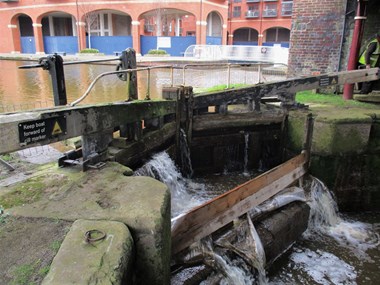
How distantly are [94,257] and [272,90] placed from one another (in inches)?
226

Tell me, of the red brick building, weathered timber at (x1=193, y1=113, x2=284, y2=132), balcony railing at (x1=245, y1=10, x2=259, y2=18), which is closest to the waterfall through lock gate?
weathered timber at (x1=193, y1=113, x2=284, y2=132)

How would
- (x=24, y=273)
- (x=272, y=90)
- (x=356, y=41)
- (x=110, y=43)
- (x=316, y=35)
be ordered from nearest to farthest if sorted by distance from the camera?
(x=24, y=273) < (x=272, y=90) < (x=356, y=41) < (x=316, y=35) < (x=110, y=43)

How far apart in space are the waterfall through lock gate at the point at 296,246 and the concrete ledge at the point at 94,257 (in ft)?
5.34

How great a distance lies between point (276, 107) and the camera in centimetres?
784

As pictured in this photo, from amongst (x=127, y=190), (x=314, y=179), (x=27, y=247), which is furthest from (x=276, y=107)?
(x=27, y=247)

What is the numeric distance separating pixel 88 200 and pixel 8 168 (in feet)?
5.16

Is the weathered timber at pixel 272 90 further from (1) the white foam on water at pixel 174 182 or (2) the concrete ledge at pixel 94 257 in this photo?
(2) the concrete ledge at pixel 94 257

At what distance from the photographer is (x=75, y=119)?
3.76m

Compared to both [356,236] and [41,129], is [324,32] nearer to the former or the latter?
[356,236]

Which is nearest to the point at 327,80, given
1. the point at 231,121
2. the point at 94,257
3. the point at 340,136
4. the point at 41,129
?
the point at 340,136

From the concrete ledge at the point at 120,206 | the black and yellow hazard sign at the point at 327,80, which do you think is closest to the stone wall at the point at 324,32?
the black and yellow hazard sign at the point at 327,80

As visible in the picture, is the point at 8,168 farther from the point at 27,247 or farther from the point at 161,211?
the point at 161,211

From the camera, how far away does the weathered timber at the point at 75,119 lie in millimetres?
3021

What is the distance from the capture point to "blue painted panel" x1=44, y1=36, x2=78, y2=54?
3528 cm
